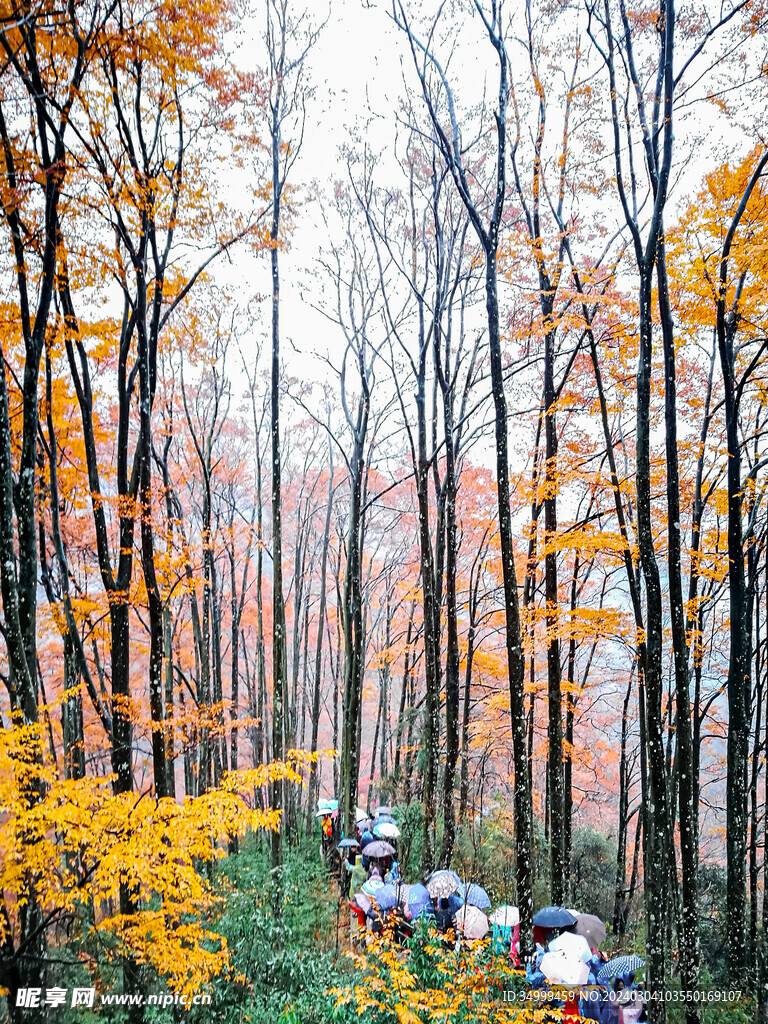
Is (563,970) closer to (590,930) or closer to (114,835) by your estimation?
(590,930)

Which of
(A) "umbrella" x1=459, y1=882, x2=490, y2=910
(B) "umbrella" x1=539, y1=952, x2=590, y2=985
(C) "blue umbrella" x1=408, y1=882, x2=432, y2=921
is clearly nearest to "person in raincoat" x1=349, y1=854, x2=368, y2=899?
(C) "blue umbrella" x1=408, y1=882, x2=432, y2=921

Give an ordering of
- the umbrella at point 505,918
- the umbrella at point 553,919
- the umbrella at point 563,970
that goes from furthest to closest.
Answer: the umbrella at point 505,918
the umbrella at point 553,919
the umbrella at point 563,970

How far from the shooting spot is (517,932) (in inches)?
290

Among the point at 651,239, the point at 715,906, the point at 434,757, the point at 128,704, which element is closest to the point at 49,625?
the point at 128,704

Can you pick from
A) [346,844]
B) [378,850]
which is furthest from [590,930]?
[346,844]

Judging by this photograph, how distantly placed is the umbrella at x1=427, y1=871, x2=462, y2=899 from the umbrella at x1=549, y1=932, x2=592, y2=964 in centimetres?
171

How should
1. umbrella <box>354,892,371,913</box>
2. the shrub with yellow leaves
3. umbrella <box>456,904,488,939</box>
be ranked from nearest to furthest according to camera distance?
the shrub with yellow leaves
umbrella <box>456,904,488,939</box>
umbrella <box>354,892,371,913</box>

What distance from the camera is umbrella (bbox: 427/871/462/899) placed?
8.06 meters

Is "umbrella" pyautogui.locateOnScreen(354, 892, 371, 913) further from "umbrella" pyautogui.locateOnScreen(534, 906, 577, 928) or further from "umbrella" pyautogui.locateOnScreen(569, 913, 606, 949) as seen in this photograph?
"umbrella" pyautogui.locateOnScreen(569, 913, 606, 949)

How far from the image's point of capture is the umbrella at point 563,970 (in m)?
6.18

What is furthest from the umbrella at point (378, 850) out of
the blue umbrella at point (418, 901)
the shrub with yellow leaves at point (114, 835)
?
the shrub with yellow leaves at point (114, 835)

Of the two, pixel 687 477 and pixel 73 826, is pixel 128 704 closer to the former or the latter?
pixel 73 826

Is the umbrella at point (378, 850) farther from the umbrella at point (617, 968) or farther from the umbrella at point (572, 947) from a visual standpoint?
the umbrella at point (617, 968)

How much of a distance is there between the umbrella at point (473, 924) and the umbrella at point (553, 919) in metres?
0.86
